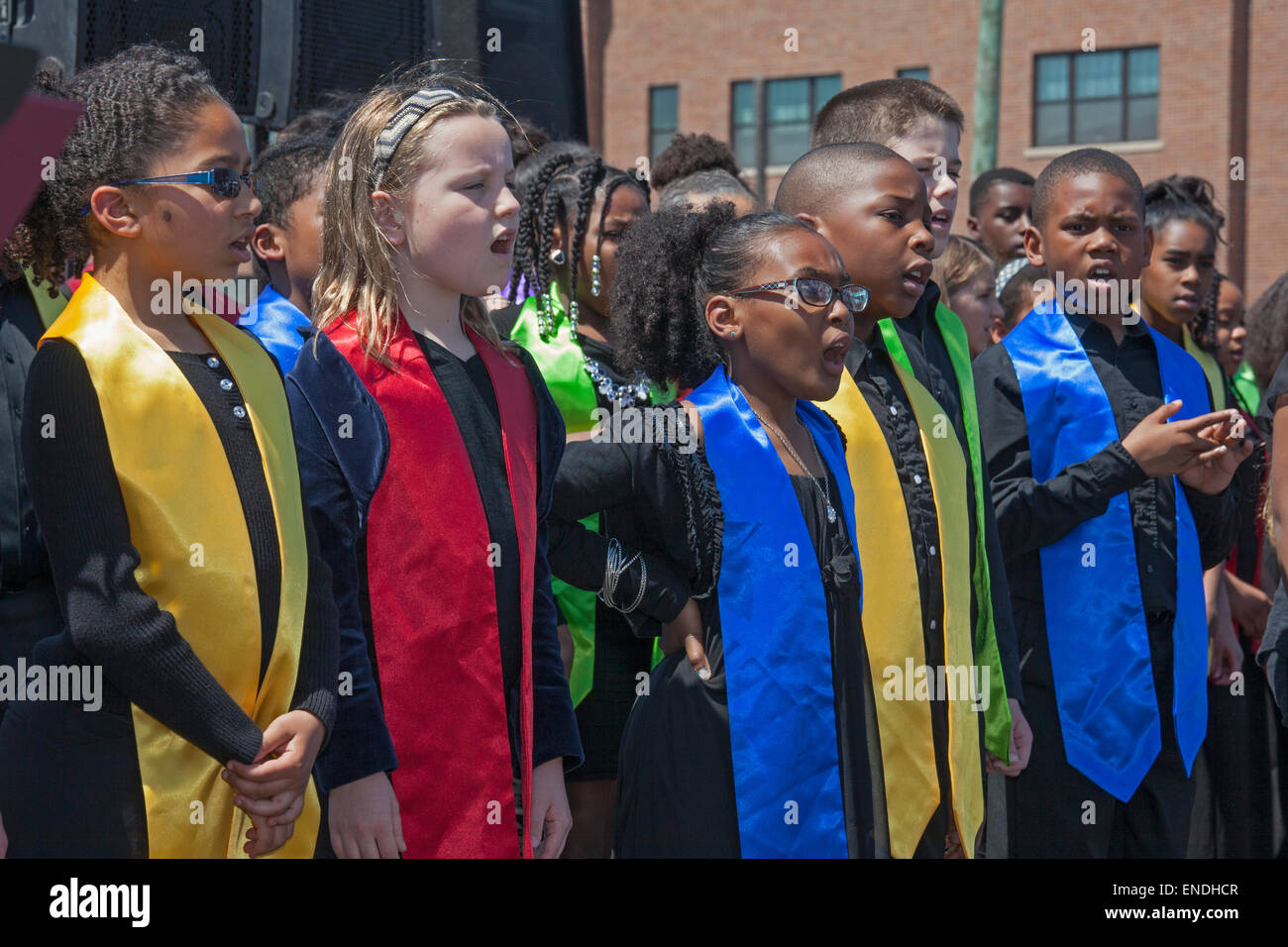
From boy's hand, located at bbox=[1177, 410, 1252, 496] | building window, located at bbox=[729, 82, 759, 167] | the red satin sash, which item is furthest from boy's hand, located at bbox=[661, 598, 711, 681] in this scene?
building window, located at bbox=[729, 82, 759, 167]

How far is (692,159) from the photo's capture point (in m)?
5.61

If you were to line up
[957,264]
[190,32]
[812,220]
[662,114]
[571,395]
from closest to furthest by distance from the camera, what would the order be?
[812,220]
[571,395]
[190,32]
[957,264]
[662,114]

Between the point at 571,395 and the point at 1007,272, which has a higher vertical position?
the point at 1007,272

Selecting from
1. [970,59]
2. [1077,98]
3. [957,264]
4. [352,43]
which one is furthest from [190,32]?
[1077,98]

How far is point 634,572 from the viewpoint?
306cm

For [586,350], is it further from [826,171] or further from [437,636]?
[437,636]

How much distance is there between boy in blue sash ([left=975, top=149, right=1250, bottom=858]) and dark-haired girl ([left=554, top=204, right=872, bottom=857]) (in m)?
0.98

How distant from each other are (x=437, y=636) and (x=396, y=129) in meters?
0.94

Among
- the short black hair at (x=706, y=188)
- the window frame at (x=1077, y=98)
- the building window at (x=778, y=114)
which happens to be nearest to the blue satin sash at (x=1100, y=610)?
the short black hair at (x=706, y=188)
